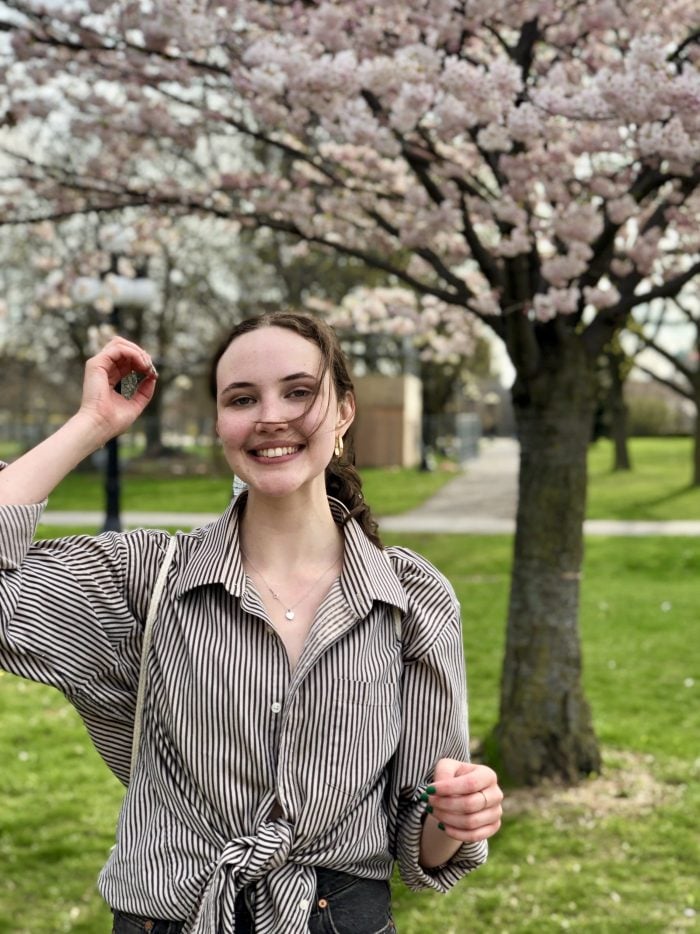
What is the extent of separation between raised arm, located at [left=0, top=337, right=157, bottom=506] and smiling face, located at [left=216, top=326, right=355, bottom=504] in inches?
6.5

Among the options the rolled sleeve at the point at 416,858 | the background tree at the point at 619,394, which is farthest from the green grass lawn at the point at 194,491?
the rolled sleeve at the point at 416,858

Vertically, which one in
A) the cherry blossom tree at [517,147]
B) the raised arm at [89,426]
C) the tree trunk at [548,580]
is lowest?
the tree trunk at [548,580]

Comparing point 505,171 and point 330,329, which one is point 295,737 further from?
point 505,171

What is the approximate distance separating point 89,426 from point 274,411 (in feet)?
1.02

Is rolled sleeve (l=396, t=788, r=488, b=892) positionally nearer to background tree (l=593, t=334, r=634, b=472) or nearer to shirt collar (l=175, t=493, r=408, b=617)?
shirt collar (l=175, t=493, r=408, b=617)

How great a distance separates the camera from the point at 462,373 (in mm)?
35812

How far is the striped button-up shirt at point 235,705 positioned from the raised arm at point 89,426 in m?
0.05

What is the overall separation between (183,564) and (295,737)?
0.34 meters

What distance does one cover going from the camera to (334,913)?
1674mm

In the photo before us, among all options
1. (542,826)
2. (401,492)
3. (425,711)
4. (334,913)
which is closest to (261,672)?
(425,711)

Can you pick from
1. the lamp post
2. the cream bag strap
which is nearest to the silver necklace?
the cream bag strap

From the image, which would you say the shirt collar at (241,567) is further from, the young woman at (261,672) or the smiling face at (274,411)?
the smiling face at (274,411)

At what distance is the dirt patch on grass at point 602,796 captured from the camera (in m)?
4.97

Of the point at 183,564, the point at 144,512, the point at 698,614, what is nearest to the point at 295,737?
the point at 183,564
